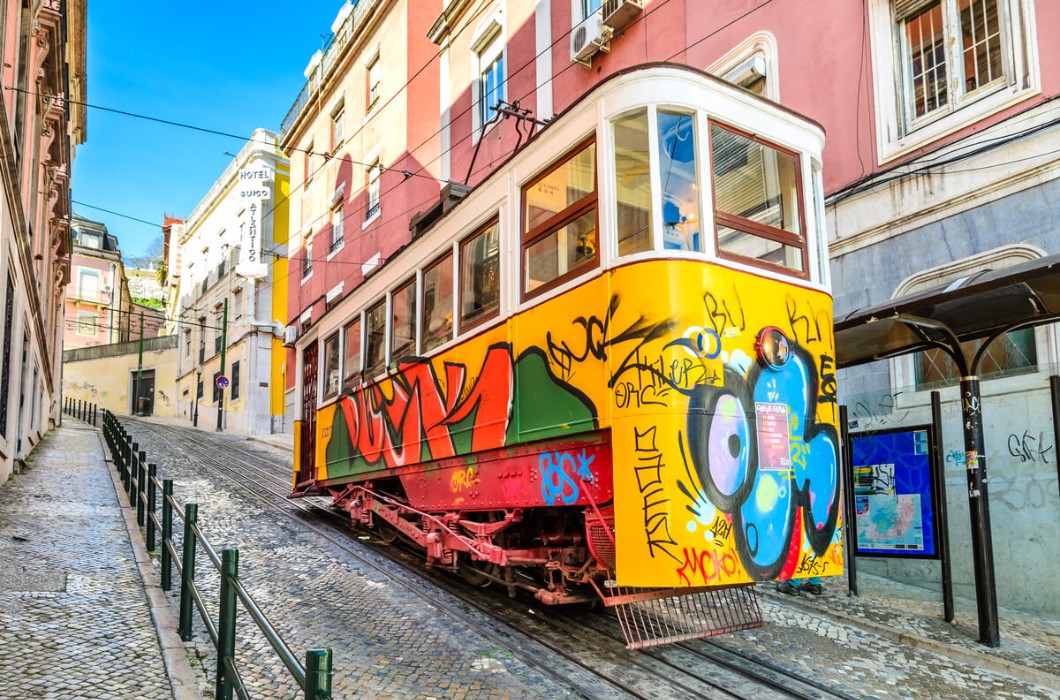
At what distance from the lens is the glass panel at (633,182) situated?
5125mm

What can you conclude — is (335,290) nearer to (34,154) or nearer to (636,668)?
(34,154)

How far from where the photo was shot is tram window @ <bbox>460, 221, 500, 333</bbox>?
6.38 metres

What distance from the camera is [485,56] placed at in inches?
664

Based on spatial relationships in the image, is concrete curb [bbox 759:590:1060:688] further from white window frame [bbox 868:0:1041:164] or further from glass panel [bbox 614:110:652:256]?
white window frame [bbox 868:0:1041:164]

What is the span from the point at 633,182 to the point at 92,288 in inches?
2094

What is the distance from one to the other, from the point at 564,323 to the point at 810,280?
1834 mm

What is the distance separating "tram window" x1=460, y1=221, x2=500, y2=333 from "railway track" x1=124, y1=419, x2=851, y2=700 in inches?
91.8

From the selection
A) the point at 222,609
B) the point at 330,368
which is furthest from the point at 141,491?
the point at 222,609

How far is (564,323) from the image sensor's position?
5484 mm

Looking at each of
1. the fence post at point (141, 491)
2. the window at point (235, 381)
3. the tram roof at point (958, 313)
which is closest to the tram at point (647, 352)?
the tram roof at point (958, 313)

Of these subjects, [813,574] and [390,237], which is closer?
[813,574]

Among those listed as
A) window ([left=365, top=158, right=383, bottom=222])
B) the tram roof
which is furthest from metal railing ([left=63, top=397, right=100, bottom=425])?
the tram roof

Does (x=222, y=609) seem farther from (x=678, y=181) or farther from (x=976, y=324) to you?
(x=976, y=324)

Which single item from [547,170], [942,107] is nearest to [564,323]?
[547,170]
